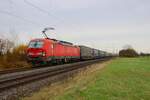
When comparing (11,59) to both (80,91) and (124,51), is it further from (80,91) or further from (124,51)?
(124,51)

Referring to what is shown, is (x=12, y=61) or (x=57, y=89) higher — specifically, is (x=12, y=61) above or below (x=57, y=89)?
above

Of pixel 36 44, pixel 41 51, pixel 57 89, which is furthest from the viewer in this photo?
pixel 36 44

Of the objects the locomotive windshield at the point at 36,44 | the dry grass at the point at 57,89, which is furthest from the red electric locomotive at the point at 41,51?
the dry grass at the point at 57,89

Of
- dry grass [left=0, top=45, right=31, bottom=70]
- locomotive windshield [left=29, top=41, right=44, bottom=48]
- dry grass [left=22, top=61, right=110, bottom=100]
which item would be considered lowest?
dry grass [left=22, top=61, right=110, bottom=100]

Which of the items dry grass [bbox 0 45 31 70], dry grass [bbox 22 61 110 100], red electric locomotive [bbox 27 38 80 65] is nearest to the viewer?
dry grass [bbox 22 61 110 100]

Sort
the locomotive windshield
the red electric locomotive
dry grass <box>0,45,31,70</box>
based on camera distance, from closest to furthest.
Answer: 1. the red electric locomotive
2. the locomotive windshield
3. dry grass <box>0,45,31,70</box>

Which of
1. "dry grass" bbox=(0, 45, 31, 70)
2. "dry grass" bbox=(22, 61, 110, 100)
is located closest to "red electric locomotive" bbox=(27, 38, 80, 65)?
"dry grass" bbox=(0, 45, 31, 70)

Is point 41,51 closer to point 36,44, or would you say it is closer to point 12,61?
point 36,44

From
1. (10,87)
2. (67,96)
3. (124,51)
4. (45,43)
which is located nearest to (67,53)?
(45,43)

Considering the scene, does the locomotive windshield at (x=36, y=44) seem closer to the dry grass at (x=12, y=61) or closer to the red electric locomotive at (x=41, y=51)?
the red electric locomotive at (x=41, y=51)

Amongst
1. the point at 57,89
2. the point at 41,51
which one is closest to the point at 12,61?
the point at 41,51

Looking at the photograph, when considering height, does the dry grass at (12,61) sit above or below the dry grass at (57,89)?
above

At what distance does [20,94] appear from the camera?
10.9 m

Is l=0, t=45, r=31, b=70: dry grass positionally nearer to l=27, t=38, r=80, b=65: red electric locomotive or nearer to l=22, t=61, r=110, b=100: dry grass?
l=27, t=38, r=80, b=65: red electric locomotive
